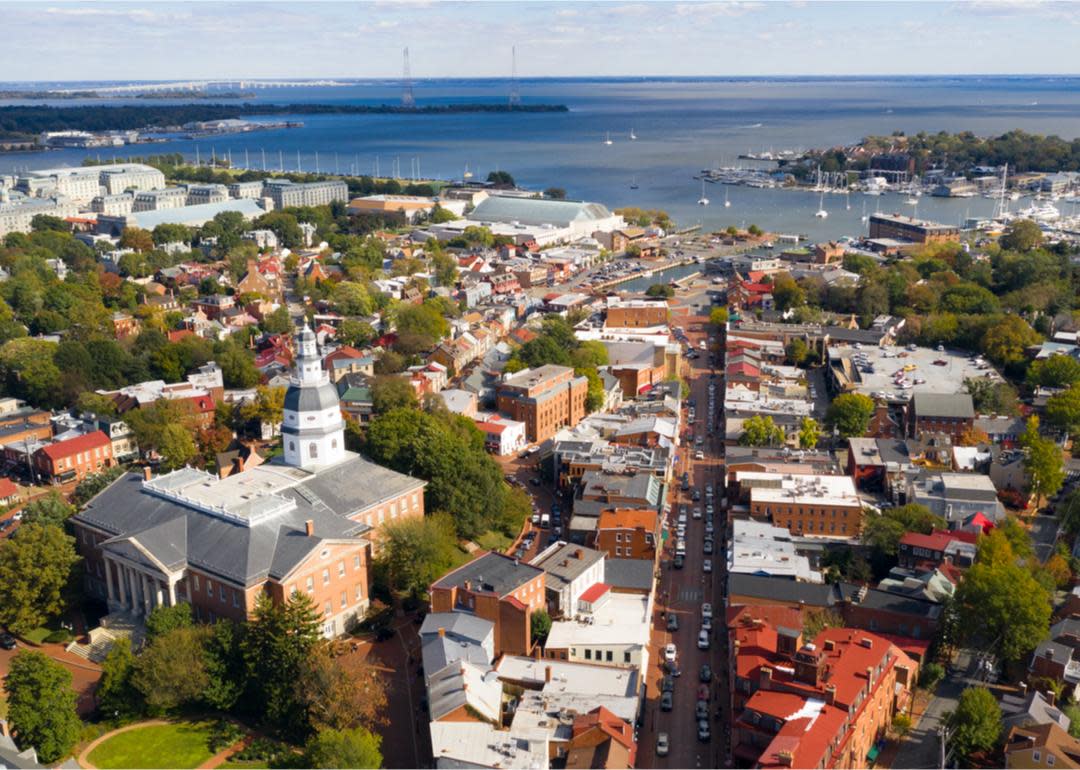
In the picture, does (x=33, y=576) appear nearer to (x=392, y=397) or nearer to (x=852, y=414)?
(x=392, y=397)

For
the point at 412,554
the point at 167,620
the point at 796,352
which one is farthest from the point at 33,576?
the point at 796,352

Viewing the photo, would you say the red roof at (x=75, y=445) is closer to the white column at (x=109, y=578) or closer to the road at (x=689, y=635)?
the white column at (x=109, y=578)

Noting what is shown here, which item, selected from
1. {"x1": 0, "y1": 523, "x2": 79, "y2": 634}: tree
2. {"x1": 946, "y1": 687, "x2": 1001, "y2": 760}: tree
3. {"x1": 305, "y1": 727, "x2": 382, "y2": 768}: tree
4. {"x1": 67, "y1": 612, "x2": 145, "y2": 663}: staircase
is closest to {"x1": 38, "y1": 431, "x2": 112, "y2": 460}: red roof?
{"x1": 0, "y1": 523, "x2": 79, "y2": 634}: tree

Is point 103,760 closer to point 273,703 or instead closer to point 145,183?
point 273,703

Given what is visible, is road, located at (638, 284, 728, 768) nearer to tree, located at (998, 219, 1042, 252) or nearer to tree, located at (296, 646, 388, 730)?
tree, located at (296, 646, 388, 730)

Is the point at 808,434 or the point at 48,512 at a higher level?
the point at 48,512
